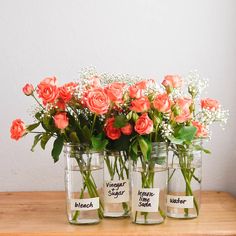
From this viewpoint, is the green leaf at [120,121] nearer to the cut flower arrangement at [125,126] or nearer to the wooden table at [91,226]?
the cut flower arrangement at [125,126]

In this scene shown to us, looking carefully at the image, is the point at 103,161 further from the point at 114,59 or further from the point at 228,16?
the point at 228,16

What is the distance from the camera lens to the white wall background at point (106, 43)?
205 centimetres

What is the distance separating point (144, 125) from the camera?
1.52m

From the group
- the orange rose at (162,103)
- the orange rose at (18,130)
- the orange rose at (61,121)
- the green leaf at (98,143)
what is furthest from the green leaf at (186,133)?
the orange rose at (18,130)

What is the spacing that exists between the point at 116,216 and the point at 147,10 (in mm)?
795

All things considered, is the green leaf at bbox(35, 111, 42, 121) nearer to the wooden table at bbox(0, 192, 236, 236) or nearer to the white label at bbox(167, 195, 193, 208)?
the wooden table at bbox(0, 192, 236, 236)

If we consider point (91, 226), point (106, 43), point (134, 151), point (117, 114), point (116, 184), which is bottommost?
point (91, 226)

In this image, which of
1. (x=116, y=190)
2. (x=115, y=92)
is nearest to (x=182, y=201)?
(x=116, y=190)

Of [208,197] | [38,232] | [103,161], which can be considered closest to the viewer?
[38,232]

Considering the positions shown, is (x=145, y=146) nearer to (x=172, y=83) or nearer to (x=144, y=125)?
(x=144, y=125)

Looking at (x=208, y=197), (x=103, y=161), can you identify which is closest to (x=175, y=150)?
(x=103, y=161)

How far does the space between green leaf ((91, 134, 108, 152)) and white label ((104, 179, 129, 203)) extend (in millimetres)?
127

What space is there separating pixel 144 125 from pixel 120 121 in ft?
0.27

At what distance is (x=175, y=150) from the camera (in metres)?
1.70
